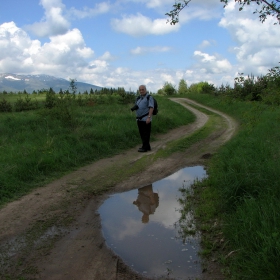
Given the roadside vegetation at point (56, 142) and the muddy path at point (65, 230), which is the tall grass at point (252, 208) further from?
the roadside vegetation at point (56, 142)

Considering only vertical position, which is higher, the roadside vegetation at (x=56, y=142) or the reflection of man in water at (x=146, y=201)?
the roadside vegetation at (x=56, y=142)

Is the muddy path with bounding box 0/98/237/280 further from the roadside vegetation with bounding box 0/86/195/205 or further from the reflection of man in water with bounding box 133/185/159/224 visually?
the roadside vegetation with bounding box 0/86/195/205

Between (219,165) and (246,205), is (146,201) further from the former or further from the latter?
(219,165)

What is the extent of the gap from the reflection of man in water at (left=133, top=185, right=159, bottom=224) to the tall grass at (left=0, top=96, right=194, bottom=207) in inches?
84.2

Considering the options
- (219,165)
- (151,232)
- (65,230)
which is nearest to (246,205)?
(151,232)

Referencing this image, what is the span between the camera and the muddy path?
3.58 m

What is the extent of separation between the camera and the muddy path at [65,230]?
358 cm

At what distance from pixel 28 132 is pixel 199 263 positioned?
8126 mm

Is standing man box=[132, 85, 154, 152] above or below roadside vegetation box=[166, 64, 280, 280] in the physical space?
above

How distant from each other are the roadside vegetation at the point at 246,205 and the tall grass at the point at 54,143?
3.28 metres

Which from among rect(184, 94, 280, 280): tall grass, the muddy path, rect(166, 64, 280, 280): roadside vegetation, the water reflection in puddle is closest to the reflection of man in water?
the water reflection in puddle

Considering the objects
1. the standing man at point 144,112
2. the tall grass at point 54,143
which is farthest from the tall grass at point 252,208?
the tall grass at point 54,143

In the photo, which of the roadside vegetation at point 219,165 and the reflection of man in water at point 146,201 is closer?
the roadside vegetation at point 219,165

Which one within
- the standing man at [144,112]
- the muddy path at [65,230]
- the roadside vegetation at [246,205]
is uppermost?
the standing man at [144,112]
